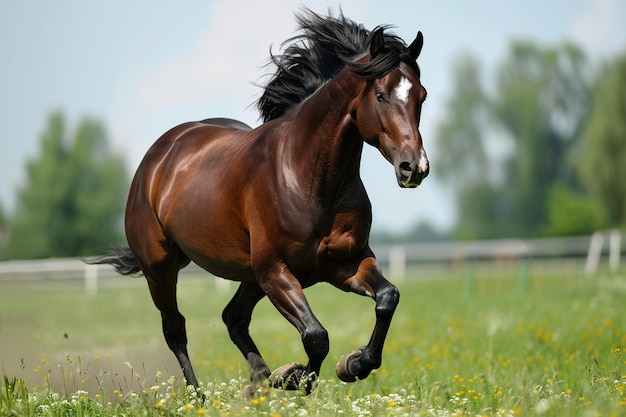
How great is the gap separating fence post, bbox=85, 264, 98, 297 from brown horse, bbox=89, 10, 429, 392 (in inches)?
836

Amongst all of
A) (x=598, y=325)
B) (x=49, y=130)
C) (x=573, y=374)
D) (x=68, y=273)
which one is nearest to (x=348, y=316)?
(x=598, y=325)

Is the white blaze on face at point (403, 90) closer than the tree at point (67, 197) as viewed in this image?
Yes

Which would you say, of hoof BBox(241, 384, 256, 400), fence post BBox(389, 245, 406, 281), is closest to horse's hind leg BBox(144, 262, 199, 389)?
hoof BBox(241, 384, 256, 400)

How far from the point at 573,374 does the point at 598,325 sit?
4049 mm

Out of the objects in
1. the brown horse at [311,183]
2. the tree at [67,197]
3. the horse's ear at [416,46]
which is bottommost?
the tree at [67,197]

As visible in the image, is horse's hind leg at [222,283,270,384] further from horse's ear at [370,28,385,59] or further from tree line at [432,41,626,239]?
tree line at [432,41,626,239]

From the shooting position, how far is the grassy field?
510 cm

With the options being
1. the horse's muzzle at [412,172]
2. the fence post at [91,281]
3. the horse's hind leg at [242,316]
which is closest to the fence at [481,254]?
the fence post at [91,281]

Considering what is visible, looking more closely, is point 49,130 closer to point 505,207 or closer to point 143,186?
point 505,207

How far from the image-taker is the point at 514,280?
2425 centimetres

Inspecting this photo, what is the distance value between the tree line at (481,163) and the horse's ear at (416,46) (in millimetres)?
51733

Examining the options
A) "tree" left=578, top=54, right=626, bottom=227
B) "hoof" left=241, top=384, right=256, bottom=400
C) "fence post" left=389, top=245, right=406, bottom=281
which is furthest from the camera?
"tree" left=578, top=54, right=626, bottom=227

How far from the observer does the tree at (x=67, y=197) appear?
188ft

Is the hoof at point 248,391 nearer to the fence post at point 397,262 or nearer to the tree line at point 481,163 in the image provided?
the fence post at point 397,262
